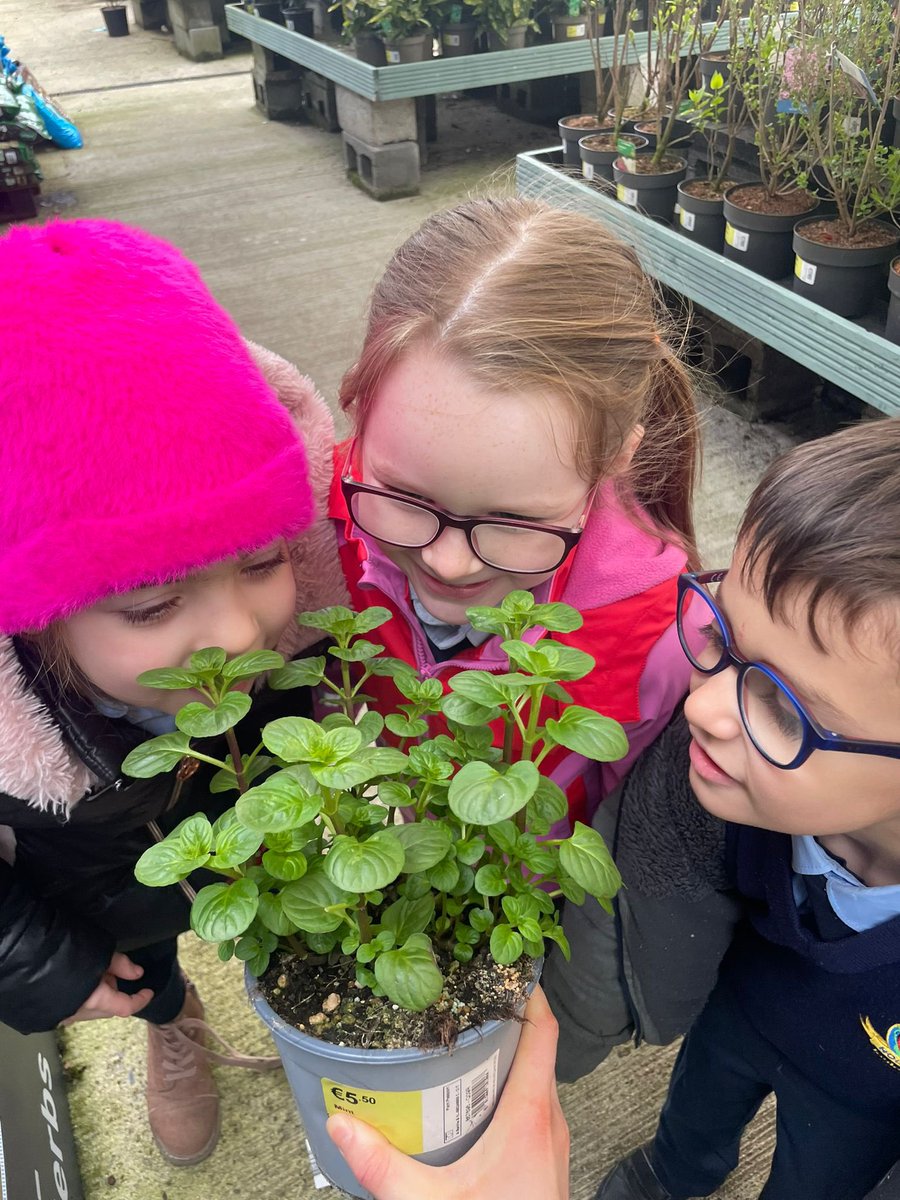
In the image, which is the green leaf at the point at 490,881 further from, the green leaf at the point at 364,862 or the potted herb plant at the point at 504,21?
the potted herb plant at the point at 504,21

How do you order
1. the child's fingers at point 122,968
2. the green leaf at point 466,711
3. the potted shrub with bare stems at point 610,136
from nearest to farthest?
the green leaf at point 466,711 → the child's fingers at point 122,968 → the potted shrub with bare stems at point 610,136

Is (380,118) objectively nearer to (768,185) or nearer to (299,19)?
(299,19)

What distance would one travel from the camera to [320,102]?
18.8 ft

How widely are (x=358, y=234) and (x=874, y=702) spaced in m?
4.19

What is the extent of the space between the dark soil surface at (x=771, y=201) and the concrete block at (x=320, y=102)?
361cm

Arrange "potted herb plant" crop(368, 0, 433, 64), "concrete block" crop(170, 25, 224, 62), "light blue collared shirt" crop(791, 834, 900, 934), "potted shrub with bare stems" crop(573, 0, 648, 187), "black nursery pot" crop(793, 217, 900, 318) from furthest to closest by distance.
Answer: "concrete block" crop(170, 25, 224, 62)
"potted herb plant" crop(368, 0, 433, 64)
"potted shrub with bare stems" crop(573, 0, 648, 187)
"black nursery pot" crop(793, 217, 900, 318)
"light blue collared shirt" crop(791, 834, 900, 934)

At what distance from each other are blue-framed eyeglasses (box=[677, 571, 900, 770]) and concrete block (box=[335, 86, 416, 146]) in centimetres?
443

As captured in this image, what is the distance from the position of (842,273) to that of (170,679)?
7.36ft

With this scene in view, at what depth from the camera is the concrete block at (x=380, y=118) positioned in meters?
4.54

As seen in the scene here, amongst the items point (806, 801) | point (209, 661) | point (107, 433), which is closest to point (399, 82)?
point (107, 433)

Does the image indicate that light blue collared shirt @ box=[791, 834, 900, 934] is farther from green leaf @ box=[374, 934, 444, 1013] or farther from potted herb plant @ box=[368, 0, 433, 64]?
potted herb plant @ box=[368, 0, 433, 64]

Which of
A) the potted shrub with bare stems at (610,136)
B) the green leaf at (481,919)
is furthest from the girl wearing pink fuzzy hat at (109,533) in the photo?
the potted shrub with bare stems at (610,136)

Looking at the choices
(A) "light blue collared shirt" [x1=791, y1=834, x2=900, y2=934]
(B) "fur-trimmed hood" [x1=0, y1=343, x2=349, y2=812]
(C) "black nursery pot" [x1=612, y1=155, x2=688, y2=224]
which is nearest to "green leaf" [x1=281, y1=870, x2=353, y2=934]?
(B) "fur-trimmed hood" [x1=0, y1=343, x2=349, y2=812]

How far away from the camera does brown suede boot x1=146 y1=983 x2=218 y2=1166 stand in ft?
4.62
